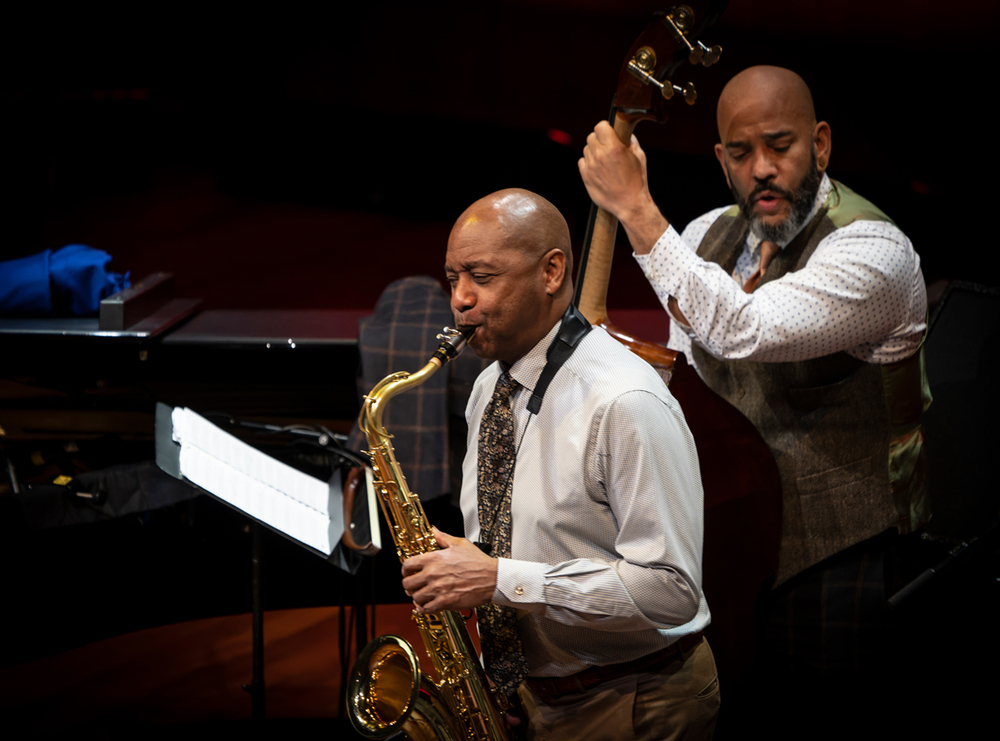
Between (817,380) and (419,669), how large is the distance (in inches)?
43.6

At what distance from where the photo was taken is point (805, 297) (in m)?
1.72

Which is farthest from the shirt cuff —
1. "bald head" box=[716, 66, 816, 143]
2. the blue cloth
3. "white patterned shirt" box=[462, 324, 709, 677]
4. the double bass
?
the blue cloth

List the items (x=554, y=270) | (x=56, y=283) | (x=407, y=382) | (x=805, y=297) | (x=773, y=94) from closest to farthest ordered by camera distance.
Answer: (x=554, y=270) → (x=407, y=382) → (x=805, y=297) → (x=773, y=94) → (x=56, y=283)

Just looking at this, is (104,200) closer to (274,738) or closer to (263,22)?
(263,22)

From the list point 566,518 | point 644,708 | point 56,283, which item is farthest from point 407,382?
point 56,283

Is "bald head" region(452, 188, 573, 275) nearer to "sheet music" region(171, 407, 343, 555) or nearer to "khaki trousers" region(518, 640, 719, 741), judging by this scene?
"khaki trousers" region(518, 640, 719, 741)

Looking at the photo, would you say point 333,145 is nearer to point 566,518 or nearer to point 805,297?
point 805,297

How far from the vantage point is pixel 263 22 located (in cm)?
332

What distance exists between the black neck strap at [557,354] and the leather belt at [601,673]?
1.54 ft

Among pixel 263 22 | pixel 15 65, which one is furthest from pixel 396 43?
pixel 15 65

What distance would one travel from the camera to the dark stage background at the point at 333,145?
8.18 feet

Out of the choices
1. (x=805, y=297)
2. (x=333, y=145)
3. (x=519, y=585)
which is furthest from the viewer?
(x=333, y=145)

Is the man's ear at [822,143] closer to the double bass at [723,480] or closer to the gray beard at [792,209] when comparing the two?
the gray beard at [792,209]

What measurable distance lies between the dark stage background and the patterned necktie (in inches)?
47.7
